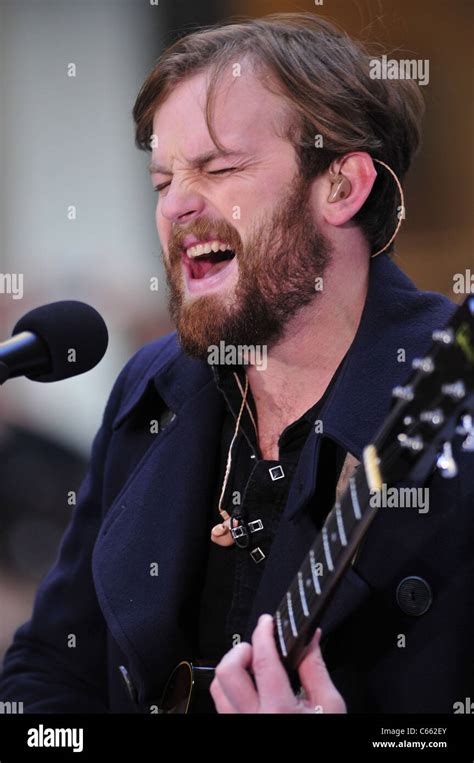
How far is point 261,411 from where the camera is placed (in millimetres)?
1839

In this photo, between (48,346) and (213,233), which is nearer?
(48,346)

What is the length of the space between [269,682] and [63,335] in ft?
1.78

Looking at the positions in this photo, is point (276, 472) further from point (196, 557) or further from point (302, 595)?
point (302, 595)

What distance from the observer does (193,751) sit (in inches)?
61.1

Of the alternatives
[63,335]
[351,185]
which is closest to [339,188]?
[351,185]

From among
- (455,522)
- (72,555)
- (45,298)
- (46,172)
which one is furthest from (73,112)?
(455,522)

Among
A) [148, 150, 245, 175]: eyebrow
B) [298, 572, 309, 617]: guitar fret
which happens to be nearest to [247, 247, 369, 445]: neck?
[148, 150, 245, 175]: eyebrow

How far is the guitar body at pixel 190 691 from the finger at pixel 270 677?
0.30 meters

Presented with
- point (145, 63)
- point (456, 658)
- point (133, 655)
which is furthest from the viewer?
point (145, 63)

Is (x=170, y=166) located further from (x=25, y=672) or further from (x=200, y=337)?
(x=25, y=672)

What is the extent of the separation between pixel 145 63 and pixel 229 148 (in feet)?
3.30

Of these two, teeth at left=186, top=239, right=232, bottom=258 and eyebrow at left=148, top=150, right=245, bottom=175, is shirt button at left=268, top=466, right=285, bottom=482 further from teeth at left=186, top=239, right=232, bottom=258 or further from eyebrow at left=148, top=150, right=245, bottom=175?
eyebrow at left=148, top=150, right=245, bottom=175

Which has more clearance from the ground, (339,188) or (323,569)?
(339,188)

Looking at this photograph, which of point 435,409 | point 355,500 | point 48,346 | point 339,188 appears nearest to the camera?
point 435,409
